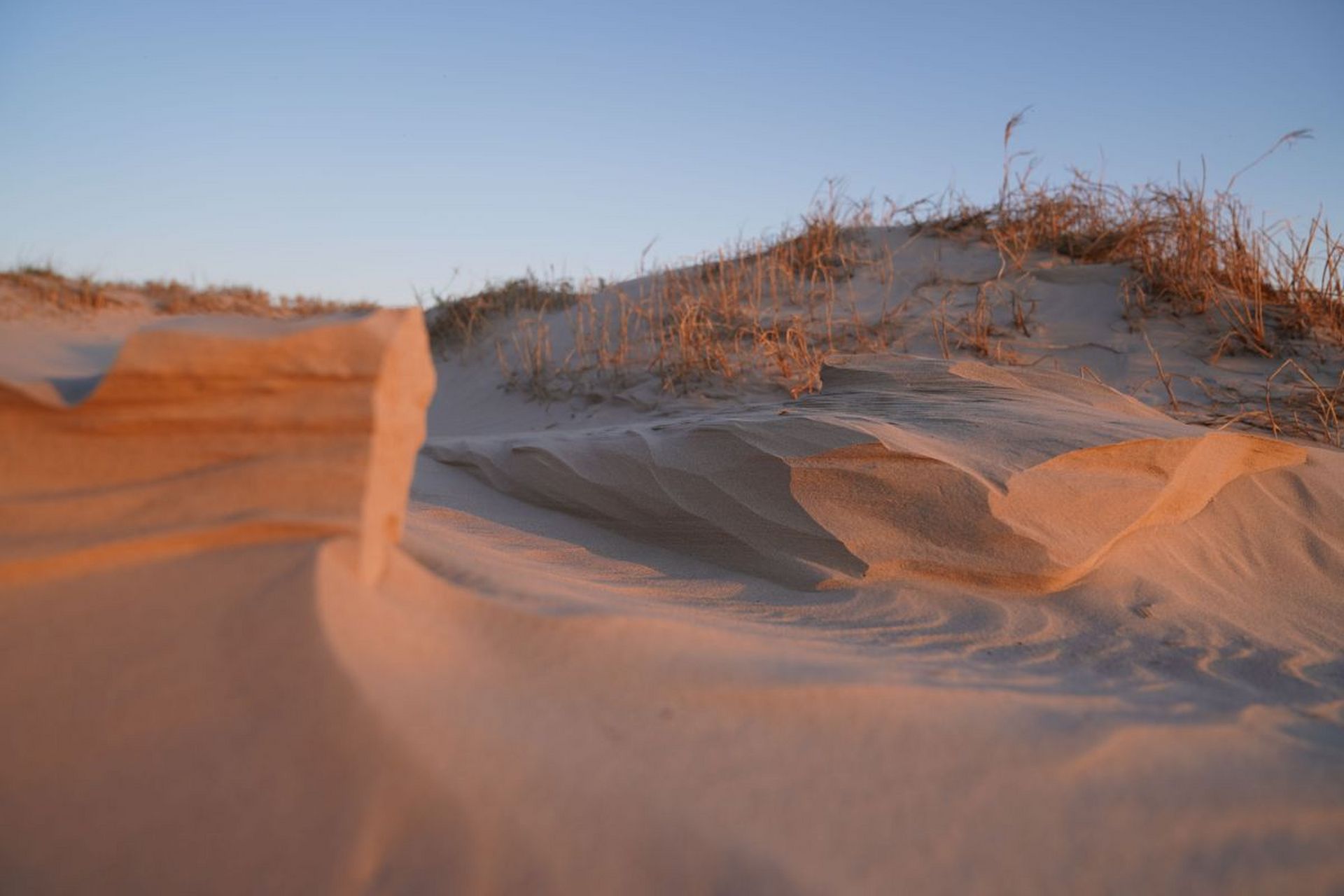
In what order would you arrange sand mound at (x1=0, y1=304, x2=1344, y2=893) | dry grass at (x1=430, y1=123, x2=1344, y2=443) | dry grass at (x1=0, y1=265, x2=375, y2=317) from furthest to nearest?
1. dry grass at (x1=0, y1=265, x2=375, y2=317)
2. dry grass at (x1=430, y1=123, x2=1344, y2=443)
3. sand mound at (x1=0, y1=304, x2=1344, y2=893)

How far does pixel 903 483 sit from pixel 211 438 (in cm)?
176

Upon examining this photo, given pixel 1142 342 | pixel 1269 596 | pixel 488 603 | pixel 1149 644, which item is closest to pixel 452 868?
pixel 488 603

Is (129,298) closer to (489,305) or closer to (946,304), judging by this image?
(489,305)

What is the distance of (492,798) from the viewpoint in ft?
3.16

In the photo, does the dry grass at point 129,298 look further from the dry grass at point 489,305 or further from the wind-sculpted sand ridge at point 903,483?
the wind-sculpted sand ridge at point 903,483

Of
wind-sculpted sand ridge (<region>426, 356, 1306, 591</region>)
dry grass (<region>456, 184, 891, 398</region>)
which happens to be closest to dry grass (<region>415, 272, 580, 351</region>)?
dry grass (<region>456, 184, 891, 398</region>)

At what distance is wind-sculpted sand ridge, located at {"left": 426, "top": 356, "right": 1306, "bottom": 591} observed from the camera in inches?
90.9

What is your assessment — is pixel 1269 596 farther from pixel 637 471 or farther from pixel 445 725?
pixel 445 725

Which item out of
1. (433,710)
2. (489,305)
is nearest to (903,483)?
(433,710)

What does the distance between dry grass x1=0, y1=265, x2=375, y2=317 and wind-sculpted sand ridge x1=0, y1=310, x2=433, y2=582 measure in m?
6.60

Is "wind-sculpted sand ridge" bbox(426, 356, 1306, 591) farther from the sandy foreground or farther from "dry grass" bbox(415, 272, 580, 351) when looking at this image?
"dry grass" bbox(415, 272, 580, 351)

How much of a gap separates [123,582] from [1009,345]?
5.21m

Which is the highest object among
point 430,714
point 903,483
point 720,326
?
point 720,326

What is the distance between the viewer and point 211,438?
48.6 inches
